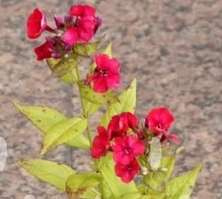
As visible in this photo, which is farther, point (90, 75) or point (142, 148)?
point (90, 75)

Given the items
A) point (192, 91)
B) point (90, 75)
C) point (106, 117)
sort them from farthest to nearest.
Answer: point (192, 91)
point (106, 117)
point (90, 75)

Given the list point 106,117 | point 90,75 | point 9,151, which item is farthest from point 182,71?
point 90,75

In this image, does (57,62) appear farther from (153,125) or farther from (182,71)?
(182,71)

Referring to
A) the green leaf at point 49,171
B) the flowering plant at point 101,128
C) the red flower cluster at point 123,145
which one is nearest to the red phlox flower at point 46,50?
the flowering plant at point 101,128

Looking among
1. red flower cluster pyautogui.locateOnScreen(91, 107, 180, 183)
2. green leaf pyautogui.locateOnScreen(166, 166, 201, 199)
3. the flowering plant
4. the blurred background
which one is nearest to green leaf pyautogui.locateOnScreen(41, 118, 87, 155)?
the flowering plant

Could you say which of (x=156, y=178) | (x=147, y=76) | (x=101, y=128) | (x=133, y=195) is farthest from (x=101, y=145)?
(x=147, y=76)

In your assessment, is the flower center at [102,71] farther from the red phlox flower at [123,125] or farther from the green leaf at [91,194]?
the green leaf at [91,194]
